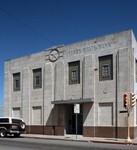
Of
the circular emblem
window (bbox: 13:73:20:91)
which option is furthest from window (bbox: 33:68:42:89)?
window (bbox: 13:73:20:91)

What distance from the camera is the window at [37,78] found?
1442 inches

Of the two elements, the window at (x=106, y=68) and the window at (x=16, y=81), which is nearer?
the window at (x=106, y=68)

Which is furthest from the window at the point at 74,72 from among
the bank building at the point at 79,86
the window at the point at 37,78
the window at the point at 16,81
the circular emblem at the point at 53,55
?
the window at the point at 16,81

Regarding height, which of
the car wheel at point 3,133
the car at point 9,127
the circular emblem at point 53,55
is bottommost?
the car wheel at point 3,133

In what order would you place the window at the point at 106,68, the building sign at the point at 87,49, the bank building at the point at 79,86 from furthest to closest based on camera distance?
the building sign at the point at 87,49, the window at the point at 106,68, the bank building at the point at 79,86

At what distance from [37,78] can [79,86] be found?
6469mm

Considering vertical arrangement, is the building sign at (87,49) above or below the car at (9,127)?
above

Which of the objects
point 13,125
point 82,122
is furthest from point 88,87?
point 13,125

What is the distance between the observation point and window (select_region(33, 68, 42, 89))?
3662 centimetres

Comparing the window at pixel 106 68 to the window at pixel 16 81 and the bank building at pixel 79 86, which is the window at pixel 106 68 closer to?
the bank building at pixel 79 86

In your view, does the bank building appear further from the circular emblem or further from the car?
the car

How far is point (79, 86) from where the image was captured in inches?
1267

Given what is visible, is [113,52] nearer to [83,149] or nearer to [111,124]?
[111,124]

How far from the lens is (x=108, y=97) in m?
29.8
